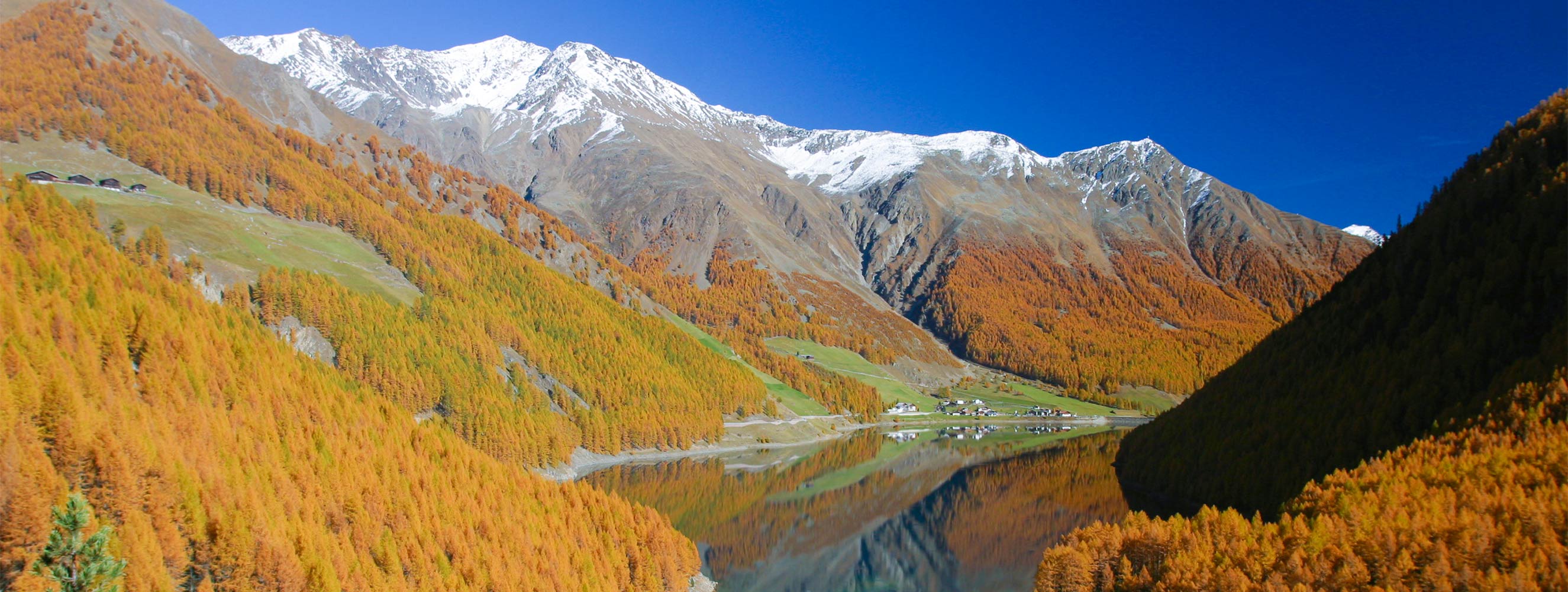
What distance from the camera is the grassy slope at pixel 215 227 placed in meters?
141

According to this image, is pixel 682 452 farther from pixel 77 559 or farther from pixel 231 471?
pixel 77 559

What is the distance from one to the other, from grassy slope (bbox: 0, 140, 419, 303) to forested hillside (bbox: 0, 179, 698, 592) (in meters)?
37.6

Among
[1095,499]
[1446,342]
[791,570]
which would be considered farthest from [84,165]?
[1446,342]

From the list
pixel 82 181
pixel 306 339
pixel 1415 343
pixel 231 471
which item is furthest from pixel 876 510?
pixel 82 181

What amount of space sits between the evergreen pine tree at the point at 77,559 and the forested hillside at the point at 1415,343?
9638 centimetres

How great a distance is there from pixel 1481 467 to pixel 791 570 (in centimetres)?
6107

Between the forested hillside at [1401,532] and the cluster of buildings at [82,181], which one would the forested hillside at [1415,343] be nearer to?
the forested hillside at [1401,532]

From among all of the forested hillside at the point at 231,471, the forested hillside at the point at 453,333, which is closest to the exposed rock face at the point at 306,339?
the forested hillside at the point at 453,333

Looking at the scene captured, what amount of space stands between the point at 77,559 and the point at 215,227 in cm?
12708

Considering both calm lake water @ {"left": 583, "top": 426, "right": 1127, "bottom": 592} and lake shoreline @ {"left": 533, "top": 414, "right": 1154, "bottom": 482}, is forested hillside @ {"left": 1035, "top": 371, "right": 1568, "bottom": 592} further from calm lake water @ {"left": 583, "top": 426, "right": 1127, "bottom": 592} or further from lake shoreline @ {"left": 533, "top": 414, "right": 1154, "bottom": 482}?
lake shoreline @ {"left": 533, "top": 414, "right": 1154, "bottom": 482}

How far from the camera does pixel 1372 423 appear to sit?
83.9 meters

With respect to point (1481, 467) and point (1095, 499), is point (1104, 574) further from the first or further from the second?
point (1095, 499)

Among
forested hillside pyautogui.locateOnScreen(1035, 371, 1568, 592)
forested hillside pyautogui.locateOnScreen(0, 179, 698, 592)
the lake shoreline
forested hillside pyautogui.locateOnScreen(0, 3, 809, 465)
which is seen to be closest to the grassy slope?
forested hillside pyautogui.locateOnScreen(0, 3, 809, 465)

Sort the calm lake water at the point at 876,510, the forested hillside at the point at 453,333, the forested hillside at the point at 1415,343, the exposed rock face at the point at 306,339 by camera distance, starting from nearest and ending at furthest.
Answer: the forested hillside at the point at 1415,343 < the calm lake water at the point at 876,510 < the exposed rock face at the point at 306,339 < the forested hillside at the point at 453,333
